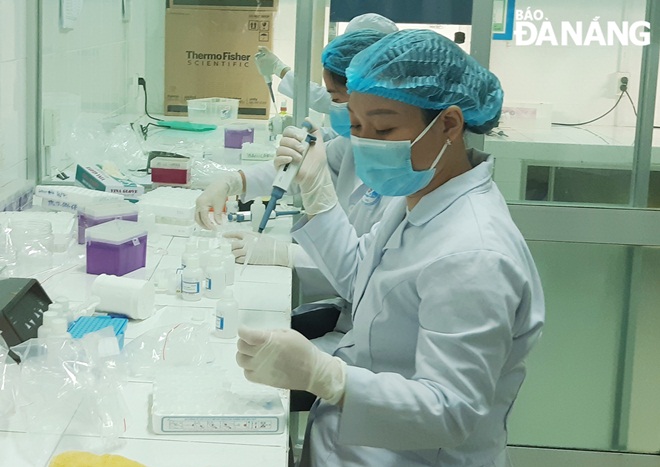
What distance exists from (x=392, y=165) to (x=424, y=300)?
0.28 meters

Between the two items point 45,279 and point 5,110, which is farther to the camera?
point 5,110

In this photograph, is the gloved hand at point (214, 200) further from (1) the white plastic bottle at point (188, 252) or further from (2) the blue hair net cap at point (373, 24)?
(2) the blue hair net cap at point (373, 24)

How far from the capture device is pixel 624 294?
9.20 feet

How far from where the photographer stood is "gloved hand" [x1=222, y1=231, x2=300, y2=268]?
220 cm

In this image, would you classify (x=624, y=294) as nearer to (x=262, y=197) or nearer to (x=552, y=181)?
(x=552, y=181)

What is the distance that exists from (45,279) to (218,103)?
1.49 meters

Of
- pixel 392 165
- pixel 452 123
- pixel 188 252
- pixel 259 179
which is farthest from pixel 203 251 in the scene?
pixel 452 123

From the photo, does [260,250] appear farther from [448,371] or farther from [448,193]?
[448,371]

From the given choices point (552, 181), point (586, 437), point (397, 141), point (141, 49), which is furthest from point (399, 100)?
point (141, 49)

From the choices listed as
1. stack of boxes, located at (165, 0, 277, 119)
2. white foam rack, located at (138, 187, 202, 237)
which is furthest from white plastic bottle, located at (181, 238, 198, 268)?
stack of boxes, located at (165, 0, 277, 119)

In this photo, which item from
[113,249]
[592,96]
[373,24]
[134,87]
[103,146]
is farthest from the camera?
[134,87]

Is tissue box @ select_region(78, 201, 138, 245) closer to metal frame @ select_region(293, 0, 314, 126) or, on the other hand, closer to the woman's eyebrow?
metal frame @ select_region(293, 0, 314, 126)

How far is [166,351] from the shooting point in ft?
4.98

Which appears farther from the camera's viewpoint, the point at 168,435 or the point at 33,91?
the point at 33,91
